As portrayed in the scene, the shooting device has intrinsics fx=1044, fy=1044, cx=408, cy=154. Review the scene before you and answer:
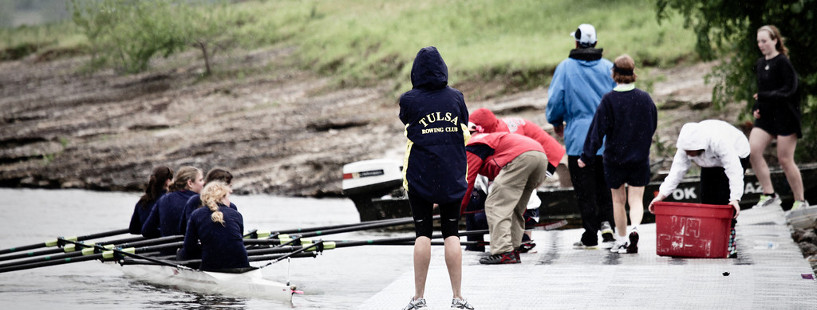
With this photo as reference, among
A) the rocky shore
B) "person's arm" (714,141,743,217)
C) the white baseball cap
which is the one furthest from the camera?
the rocky shore

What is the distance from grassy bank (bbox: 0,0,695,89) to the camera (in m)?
28.4

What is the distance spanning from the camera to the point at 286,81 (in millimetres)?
34938

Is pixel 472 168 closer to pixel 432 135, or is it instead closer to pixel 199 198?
pixel 432 135

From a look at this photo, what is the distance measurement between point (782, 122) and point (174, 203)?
5.82m

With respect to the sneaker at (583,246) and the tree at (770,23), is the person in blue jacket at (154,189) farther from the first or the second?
the tree at (770,23)

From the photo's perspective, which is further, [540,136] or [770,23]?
[770,23]

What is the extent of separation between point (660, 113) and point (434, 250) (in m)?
14.1

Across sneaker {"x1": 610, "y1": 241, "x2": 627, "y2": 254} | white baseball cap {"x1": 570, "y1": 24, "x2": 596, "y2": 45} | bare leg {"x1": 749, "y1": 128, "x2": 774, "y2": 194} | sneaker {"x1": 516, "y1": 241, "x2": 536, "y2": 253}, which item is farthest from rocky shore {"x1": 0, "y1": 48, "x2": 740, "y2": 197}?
sneaker {"x1": 610, "y1": 241, "x2": 627, "y2": 254}

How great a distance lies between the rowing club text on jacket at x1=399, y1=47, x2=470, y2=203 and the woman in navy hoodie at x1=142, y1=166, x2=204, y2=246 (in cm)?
367

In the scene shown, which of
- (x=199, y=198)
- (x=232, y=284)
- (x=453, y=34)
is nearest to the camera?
(x=232, y=284)

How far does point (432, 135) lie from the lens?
6.34 metres

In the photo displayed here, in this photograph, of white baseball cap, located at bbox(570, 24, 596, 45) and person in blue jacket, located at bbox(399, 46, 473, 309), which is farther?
white baseball cap, located at bbox(570, 24, 596, 45)

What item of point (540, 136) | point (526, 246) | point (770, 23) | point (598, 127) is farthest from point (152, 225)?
point (770, 23)

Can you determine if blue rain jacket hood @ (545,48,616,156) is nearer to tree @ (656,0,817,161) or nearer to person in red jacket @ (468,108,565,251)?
person in red jacket @ (468,108,565,251)
